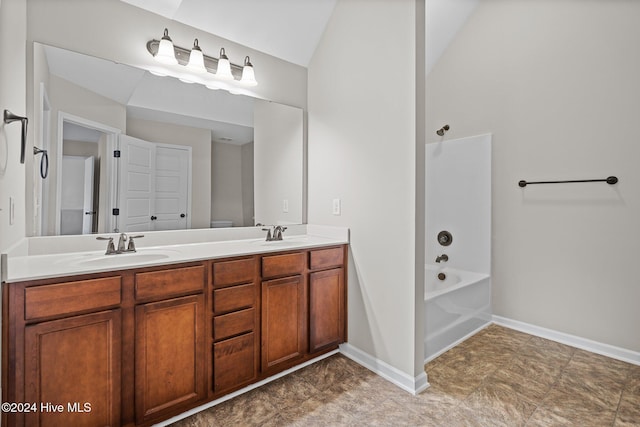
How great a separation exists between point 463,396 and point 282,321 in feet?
3.76

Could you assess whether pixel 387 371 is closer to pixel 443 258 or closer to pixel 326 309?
pixel 326 309

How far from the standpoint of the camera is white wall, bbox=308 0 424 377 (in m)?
1.92

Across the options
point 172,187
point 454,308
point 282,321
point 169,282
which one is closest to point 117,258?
point 169,282

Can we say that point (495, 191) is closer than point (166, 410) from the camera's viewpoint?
No

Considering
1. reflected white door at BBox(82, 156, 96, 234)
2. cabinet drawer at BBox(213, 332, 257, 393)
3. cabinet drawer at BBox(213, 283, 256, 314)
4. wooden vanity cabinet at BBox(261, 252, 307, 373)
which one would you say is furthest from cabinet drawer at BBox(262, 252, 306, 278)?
reflected white door at BBox(82, 156, 96, 234)

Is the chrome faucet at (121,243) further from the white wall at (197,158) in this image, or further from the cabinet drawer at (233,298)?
the cabinet drawer at (233,298)

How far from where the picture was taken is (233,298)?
1769 millimetres

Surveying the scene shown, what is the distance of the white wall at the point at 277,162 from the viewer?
2.51 meters

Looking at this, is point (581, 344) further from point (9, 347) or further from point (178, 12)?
point (178, 12)

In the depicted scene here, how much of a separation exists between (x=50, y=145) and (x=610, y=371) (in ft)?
12.1

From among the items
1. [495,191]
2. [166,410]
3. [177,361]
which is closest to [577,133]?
[495,191]

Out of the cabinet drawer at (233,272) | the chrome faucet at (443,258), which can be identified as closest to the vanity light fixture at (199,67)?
the cabinet drawer at (233,272)

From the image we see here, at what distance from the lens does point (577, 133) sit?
245cm

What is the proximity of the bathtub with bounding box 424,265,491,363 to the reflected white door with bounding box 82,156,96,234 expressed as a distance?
2.14 m
